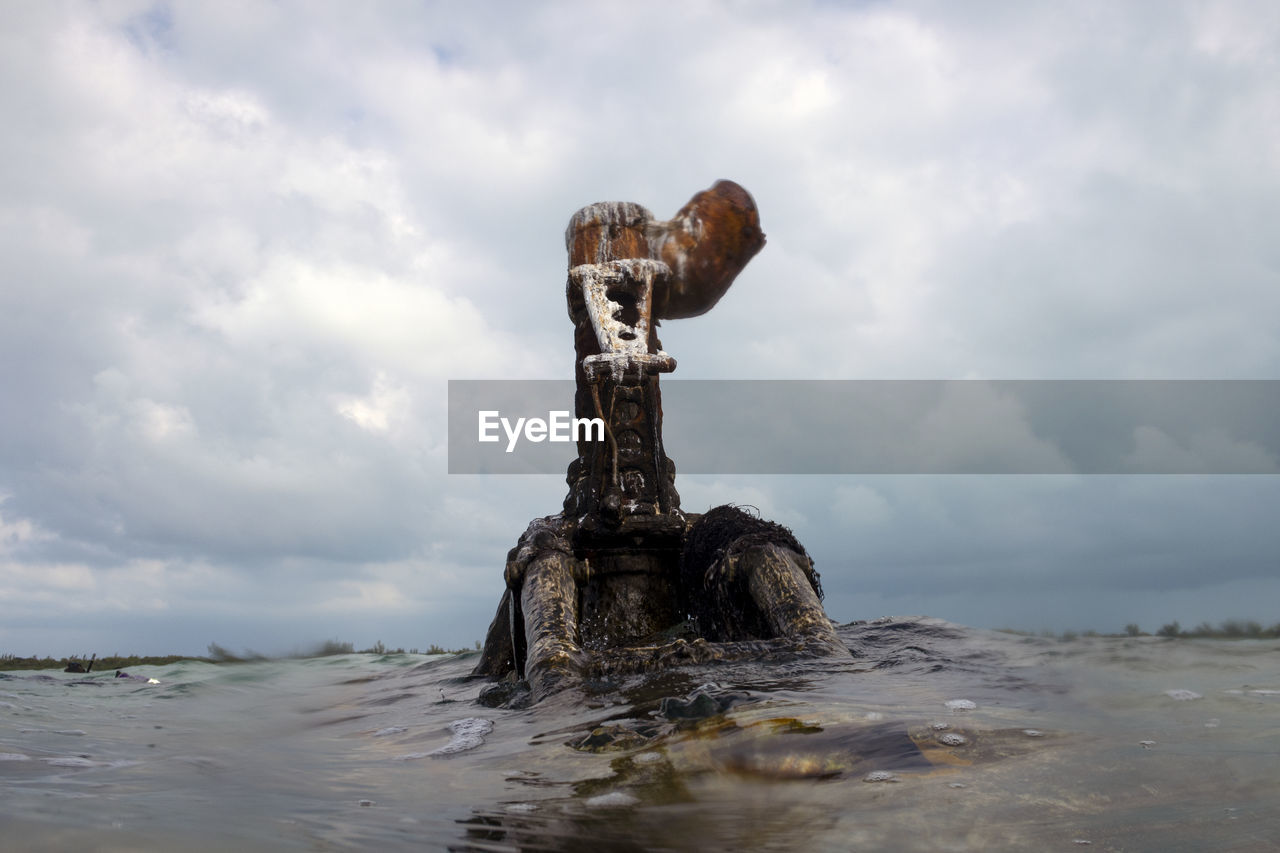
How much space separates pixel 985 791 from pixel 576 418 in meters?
4.79

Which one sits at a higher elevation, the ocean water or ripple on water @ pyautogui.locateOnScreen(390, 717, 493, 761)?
the ocean water

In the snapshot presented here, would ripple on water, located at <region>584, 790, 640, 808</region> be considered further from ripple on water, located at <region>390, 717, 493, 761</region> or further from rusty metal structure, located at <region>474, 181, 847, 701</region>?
rusty metal structure, located at <region>474, 181, 847, 701</region>

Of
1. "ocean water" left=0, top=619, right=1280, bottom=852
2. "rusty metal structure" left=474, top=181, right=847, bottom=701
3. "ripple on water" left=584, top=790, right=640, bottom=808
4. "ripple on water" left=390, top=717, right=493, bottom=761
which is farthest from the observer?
"rusty metal structure" left=474, top=181, right=847, bottom=701

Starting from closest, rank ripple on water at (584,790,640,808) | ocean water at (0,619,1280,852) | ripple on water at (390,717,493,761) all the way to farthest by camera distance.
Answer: ocean water at (0,619,1280,852), ripple on water at (584,790,640,808), ripple on water at (390,717,493,761)

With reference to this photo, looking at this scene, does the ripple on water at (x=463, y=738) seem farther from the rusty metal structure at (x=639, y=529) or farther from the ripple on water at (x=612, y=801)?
the ripple on water at (x=612, y=801)

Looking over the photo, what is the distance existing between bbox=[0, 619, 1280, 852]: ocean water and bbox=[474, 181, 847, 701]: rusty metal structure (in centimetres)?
73

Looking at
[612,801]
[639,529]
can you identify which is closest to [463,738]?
[612,801]

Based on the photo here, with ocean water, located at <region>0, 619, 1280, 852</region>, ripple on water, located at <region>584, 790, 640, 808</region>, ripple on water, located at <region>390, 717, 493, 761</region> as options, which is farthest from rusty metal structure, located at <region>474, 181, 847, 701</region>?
ripple on water, located at <region>584, 790, 640, 808</region>

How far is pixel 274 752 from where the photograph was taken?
12.3ft

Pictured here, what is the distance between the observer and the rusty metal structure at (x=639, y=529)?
16.0 ft

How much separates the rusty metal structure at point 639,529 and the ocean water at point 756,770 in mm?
727

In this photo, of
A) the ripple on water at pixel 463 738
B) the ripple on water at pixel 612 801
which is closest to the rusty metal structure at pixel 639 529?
the ripple on water at pixel 463 738

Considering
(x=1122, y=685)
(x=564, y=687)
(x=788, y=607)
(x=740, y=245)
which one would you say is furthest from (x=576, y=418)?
(x=1122, y=685)

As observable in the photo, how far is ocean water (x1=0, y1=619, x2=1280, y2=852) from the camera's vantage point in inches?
68.7
